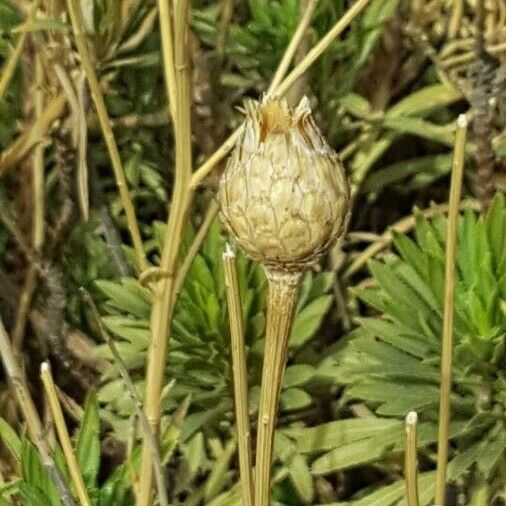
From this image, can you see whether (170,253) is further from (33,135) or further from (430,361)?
(33,135)

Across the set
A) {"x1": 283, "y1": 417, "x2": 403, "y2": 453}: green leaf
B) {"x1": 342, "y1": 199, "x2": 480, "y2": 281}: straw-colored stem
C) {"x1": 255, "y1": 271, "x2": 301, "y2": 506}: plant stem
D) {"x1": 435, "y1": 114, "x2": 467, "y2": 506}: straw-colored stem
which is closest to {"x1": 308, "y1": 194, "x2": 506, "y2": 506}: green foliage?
{"x1": 283, "y1": 417, "x2": 403, "y2": 453}: green leaf

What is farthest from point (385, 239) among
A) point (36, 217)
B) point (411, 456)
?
point (411, 456)

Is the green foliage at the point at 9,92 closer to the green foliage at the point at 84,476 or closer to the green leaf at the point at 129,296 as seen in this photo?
the green leaf at the point at 129,296

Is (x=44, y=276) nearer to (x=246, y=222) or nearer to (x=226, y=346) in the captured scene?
(x=226, y=346)

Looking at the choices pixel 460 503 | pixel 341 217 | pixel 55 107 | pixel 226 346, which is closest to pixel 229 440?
pixel 226 346

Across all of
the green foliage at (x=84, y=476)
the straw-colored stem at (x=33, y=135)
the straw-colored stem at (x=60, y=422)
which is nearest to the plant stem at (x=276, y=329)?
the straw-colored stem at (x=60, y=422)

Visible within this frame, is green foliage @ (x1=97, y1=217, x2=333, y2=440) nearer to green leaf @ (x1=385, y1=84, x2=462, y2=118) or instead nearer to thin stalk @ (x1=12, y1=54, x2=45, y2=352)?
thin stalk @ (x1=12, y1=54, x2=45, y2=352)
